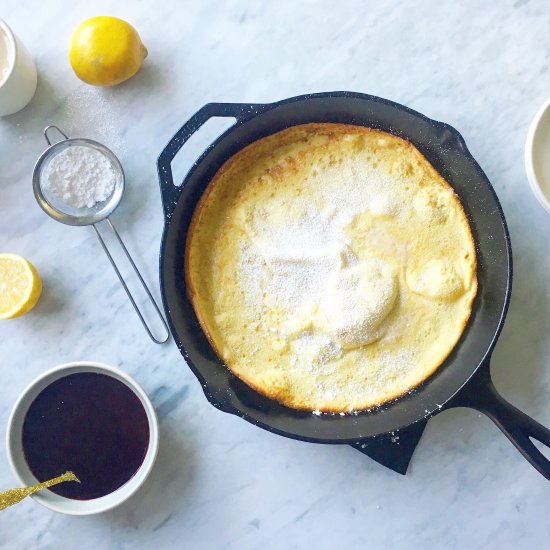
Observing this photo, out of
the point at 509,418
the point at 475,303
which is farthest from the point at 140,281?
the point at 509,418

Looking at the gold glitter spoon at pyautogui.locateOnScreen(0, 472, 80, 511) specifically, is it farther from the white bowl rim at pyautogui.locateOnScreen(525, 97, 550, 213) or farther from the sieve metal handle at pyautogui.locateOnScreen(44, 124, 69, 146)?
the white bowl rim at pyautogui.locateOnScreen(525, 97, 550, 213)

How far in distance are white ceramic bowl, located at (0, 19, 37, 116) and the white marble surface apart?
0.18 feet

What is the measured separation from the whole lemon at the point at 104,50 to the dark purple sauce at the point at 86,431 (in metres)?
0.78

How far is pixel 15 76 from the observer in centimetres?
173

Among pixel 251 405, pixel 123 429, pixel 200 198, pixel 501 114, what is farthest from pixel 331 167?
pixel 123 429

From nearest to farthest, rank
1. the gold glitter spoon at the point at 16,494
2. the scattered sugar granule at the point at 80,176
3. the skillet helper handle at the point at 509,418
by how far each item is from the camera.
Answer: the skillet helper handle at the point at 509,418 → the gold glitter spoon at the point at 16,494 → the scattered sugar granule at the point at 80,176

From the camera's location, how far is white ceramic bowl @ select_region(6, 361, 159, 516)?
5.61ft

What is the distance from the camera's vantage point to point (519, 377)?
1.82m

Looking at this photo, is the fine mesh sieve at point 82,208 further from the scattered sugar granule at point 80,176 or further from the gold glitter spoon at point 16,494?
the gold glitter spoon at point 16,494

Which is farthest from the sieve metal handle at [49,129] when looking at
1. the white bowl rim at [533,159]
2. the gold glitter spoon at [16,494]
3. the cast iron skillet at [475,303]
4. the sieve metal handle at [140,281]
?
the white bowl rim at [533,159]

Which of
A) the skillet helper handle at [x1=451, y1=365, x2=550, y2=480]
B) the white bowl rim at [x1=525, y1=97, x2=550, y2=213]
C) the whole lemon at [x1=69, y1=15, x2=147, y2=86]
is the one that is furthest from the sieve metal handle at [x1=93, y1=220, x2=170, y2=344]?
the white bowl rim at [x1=525, y1=97, x2=550, y2=213]

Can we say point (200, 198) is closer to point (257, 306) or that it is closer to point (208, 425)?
point (257, 306)

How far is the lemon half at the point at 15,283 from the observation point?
1.76 meters

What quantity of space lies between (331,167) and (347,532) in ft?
3.21
